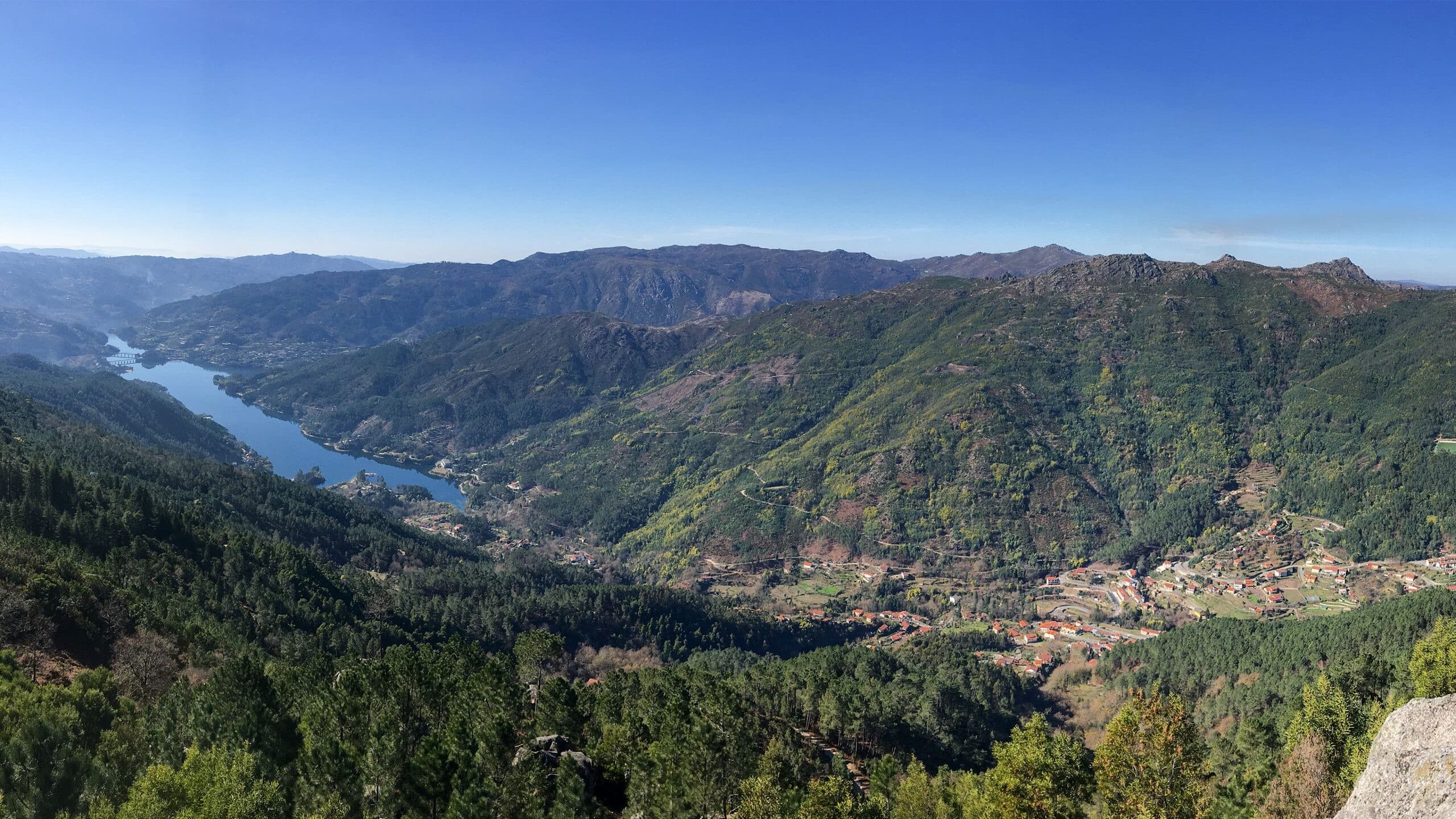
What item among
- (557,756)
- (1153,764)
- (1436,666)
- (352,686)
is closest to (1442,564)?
(1436,666)

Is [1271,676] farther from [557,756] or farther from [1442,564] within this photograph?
[1442,564]

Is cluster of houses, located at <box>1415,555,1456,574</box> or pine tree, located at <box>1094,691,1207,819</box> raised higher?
pine tree, located at <box>1094,691,1207,819</box>

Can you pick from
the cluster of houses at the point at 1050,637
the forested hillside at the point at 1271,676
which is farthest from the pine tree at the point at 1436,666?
the cluster of houses at the point at 1050,637

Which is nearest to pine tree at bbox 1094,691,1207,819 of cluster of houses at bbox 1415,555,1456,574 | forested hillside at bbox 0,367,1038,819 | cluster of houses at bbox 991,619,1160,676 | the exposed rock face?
the exposed rock face

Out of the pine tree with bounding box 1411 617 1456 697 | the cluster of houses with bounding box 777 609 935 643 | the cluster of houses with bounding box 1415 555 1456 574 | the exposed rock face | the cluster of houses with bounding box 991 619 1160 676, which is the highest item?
the exposed rock face

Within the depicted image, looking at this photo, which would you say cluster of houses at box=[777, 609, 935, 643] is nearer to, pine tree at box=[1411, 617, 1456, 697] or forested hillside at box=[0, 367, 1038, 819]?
forested hillside at box=[0, 367, 1038, 819]

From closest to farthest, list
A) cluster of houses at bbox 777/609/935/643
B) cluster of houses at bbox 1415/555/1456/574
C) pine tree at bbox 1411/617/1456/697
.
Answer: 1. pine tree at bbox 1411/617/1456/697
2. cluster of houses at bbox 1415/555/1456/574
3. cluster of houses at bbox 777/609/935/643

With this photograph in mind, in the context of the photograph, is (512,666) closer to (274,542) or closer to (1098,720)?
(274,542)

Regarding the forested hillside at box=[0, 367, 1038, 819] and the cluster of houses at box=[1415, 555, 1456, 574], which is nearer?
the forested hillside at box=[0, 367, 1038, 819]

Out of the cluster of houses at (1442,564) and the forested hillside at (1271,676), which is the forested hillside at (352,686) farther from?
the cluster of houses at (1442,564)
